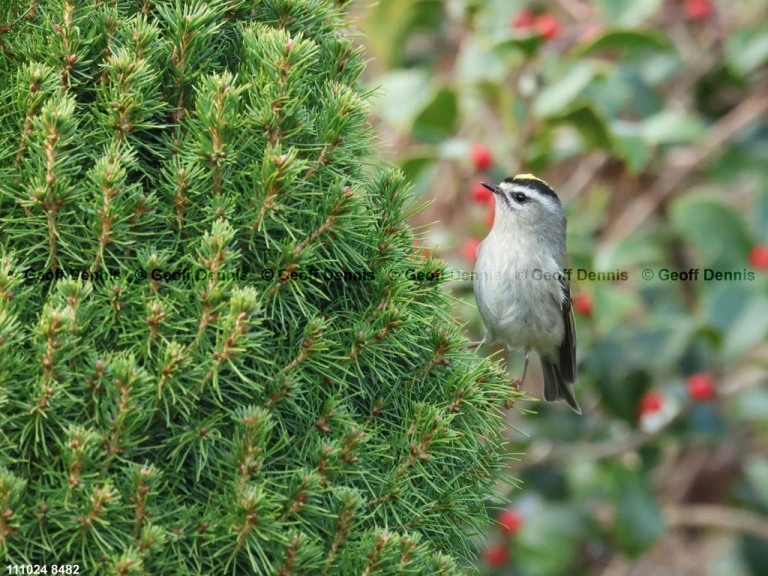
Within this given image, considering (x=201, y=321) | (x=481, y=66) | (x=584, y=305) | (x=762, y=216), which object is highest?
(x=201, y=321)

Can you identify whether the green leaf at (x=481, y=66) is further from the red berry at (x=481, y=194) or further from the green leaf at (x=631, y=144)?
the green leaf at (x=631, y=144)

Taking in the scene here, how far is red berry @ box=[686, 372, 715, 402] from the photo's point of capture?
4168mm

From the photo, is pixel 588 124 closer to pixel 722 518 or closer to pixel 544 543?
pixel 544 543

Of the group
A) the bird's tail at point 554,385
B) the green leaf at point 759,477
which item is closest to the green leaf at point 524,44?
the bird's tail at point 554,385

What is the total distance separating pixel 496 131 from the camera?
550cm

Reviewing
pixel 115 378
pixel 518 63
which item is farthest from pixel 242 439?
pixel 518 63

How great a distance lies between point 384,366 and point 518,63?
2680mm

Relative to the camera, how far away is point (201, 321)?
179 cm

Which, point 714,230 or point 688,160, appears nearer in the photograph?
point 714,230

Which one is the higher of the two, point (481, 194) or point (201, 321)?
point (201, 321)

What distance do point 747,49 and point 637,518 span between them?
226 cm

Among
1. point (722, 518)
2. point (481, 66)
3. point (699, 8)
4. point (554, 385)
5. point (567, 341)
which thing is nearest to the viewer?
point (567, 341)

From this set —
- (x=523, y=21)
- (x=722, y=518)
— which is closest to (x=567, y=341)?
(x=523, y=21)

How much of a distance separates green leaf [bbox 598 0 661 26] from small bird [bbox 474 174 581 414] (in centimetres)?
105
